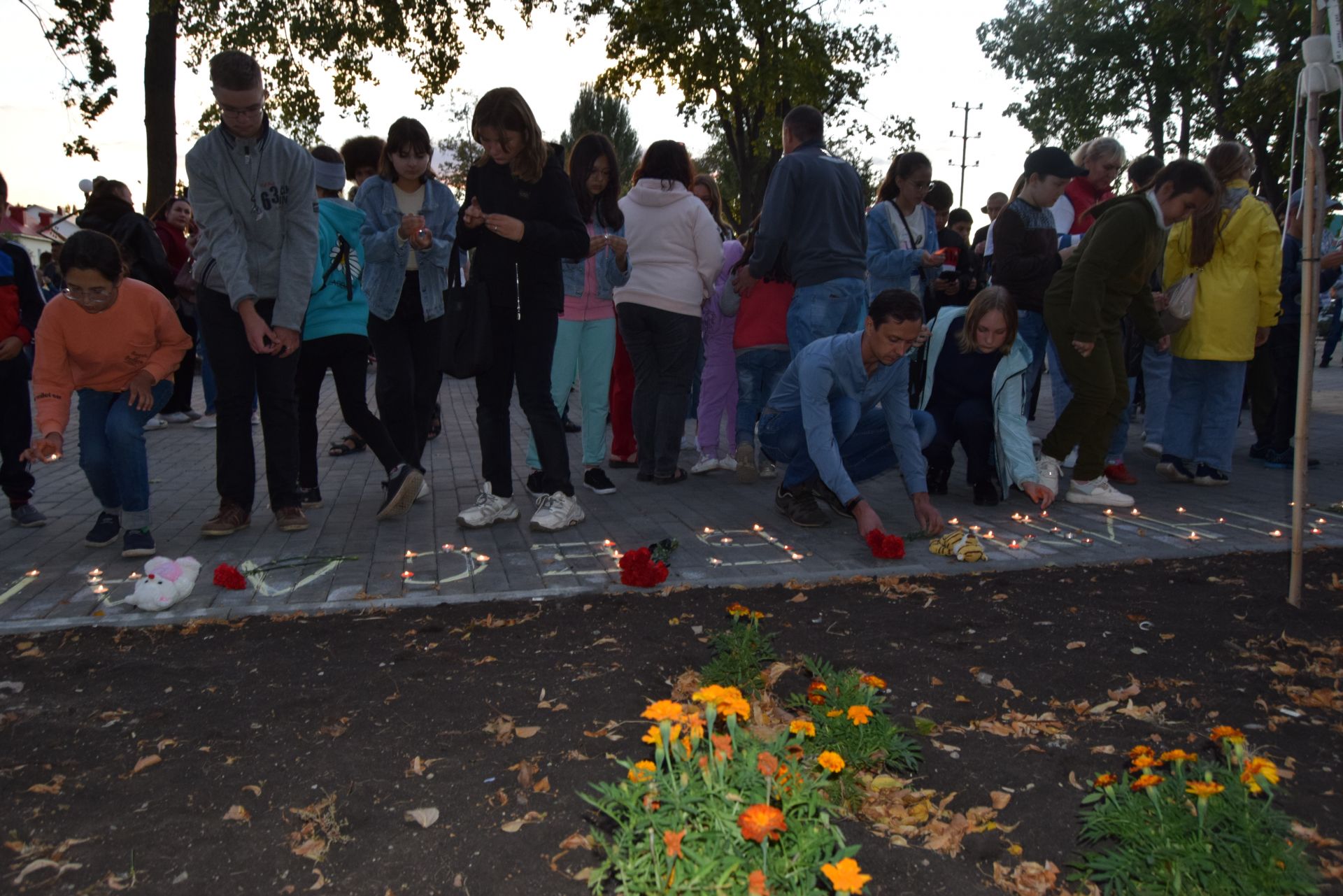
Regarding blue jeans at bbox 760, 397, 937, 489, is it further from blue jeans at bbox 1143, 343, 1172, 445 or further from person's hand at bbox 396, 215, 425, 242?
blue jeans at bbox 1143, 343, 1172, 445

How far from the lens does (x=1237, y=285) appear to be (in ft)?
20.3

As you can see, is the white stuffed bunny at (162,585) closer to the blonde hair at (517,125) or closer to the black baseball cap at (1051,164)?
the blonde hair at (517,125)

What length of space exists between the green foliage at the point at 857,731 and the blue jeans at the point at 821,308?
3.52m

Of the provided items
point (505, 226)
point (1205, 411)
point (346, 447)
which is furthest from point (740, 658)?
point (346, 447)

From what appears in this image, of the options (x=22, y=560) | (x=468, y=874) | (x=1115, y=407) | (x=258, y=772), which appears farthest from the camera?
(x=1115, y=407)

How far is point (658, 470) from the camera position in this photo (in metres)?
6.59

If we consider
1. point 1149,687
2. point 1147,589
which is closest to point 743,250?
point 1147,589

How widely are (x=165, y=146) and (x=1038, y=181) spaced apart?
46.6 feet

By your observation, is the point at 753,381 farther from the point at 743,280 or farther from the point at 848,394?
the point at 848,394

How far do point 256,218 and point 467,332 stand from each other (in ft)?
3.73

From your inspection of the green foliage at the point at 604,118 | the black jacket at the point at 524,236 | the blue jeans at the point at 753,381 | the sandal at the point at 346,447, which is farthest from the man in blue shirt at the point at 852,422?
the green foliage at the point at 604,118

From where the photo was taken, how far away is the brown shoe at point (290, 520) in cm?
519

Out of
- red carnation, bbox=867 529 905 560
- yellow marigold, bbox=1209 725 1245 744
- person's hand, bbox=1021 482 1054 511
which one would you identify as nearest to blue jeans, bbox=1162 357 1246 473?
person's hand, bbox=1021 482 1054 511

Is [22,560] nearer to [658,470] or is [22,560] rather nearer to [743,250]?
[658,470]
